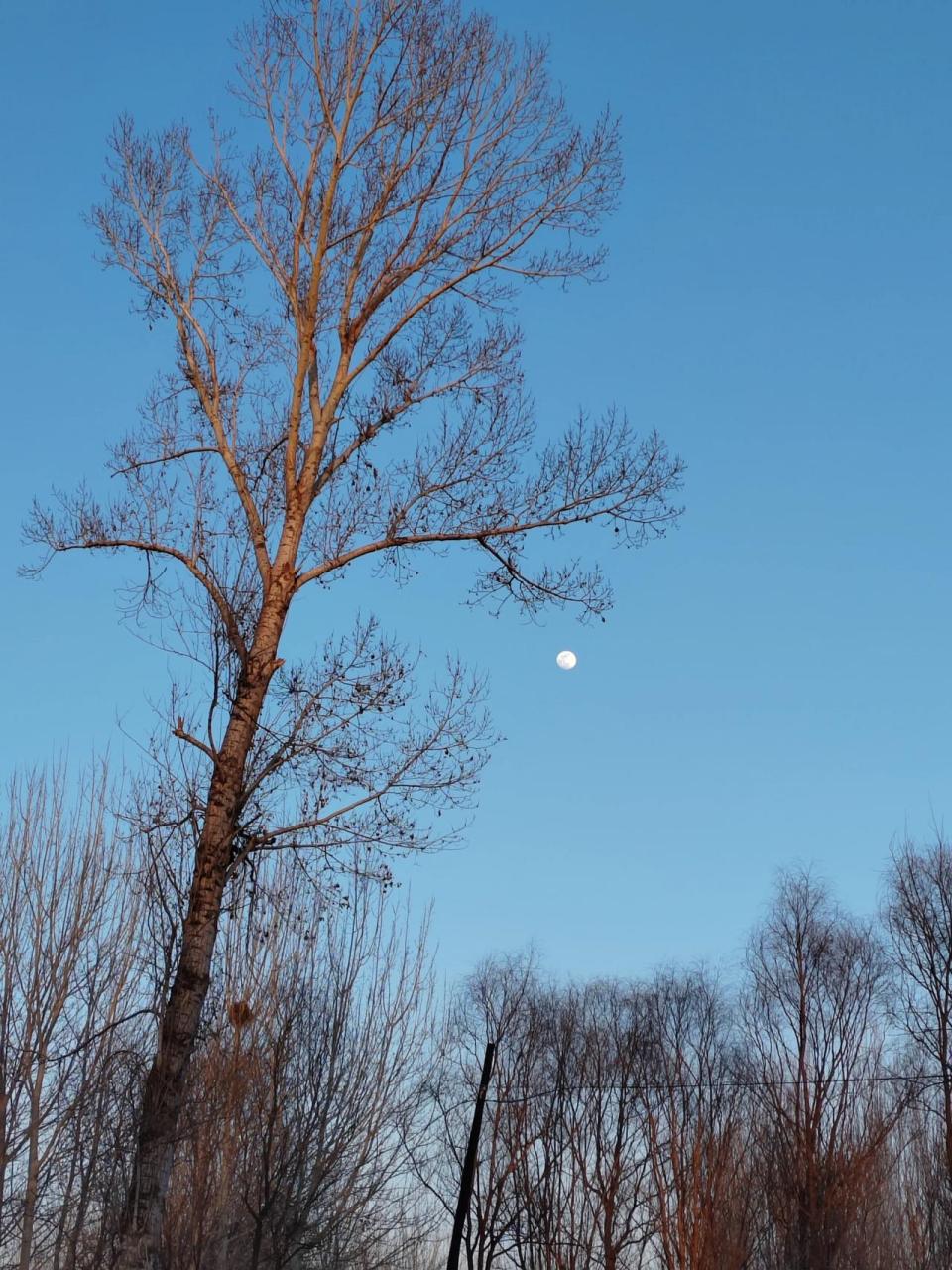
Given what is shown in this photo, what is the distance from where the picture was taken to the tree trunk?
7.45 metres

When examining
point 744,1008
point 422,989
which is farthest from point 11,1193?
point 744,1008

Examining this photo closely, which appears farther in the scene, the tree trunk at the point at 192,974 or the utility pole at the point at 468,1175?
the utility pole at the point at 468,1175

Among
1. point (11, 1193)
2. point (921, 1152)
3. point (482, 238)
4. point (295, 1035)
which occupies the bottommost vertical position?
point (11, 1193)

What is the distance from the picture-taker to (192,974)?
26.0ft

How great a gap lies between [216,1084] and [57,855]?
2.61 meters

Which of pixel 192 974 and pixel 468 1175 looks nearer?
pixel 192 974

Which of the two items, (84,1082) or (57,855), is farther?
(57,855)

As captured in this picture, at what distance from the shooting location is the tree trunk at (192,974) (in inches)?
293

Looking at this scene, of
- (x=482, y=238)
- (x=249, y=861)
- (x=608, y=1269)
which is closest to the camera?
(x=249, y=861)

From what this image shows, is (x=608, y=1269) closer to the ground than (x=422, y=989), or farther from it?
closer to the ground

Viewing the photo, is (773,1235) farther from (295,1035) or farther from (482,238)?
(482,238)

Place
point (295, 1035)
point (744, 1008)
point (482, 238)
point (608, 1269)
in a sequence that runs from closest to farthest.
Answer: point (482, 238), point (295, 1035), point (608, 1269), point (744, 1008)

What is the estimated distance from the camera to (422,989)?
1257 centimetres

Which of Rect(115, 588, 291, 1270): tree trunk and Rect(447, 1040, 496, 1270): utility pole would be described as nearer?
Rect(115, 588, 291, 1270): tree trunk
